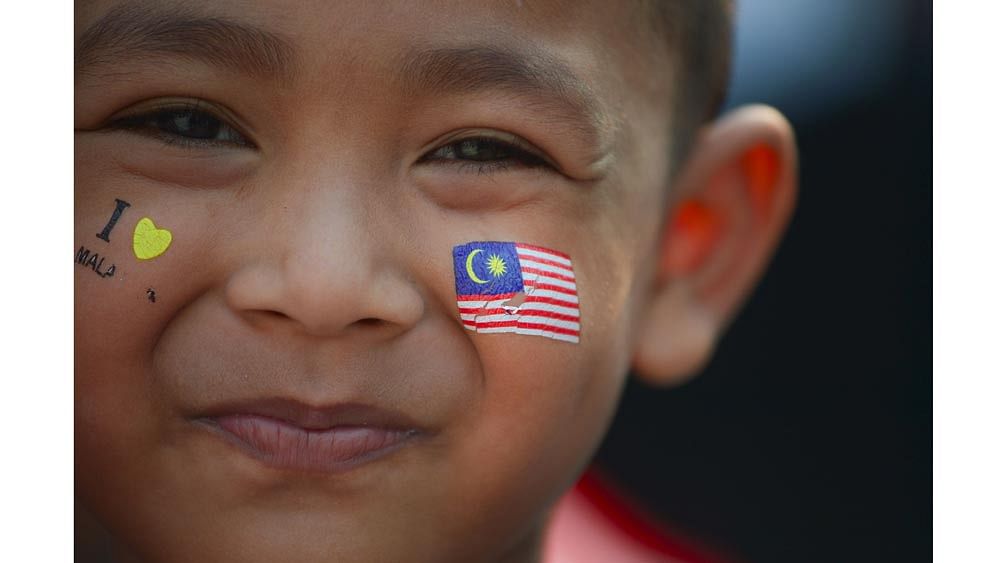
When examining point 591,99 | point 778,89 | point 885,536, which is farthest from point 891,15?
point 591,99

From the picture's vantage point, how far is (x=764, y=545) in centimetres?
296

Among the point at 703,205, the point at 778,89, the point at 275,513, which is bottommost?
the point at 275,513

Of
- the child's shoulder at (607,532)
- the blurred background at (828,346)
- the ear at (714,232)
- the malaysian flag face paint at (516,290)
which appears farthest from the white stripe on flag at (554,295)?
the blurred background at (828,346)

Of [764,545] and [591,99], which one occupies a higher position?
[591,99]

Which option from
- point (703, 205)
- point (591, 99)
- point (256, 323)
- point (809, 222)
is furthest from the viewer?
point (809, 222)

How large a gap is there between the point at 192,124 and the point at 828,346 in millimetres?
1952

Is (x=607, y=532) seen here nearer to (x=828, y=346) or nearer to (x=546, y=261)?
(x=828, y=346)

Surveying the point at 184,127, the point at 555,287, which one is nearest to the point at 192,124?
the point at 184,127

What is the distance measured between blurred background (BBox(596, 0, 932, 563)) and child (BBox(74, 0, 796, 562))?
150cm

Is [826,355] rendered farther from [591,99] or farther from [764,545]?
[591,99]

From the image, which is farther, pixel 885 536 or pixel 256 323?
pixel 885 536

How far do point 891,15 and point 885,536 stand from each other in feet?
4.05

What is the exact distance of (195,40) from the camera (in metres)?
1.27

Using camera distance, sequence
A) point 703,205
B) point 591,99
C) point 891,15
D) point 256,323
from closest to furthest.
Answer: point 256,323, point 591,99, point 703,205, point 891,15
